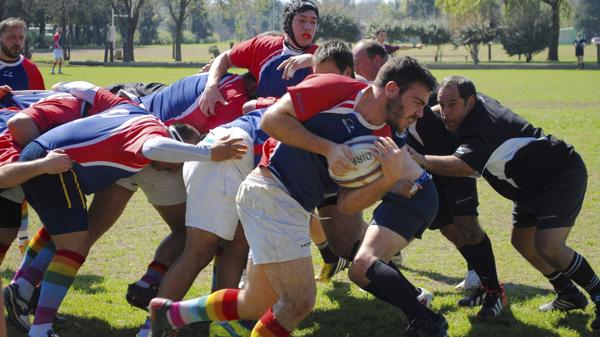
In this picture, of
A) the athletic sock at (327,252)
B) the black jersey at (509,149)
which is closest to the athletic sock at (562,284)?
the black jersey at (509,149)

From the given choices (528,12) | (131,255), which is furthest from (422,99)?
(528,12)

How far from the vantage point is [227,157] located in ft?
17.0

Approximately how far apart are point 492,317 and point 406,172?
173 cm

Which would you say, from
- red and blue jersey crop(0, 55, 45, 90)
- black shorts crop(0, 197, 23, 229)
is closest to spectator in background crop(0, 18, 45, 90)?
red and blue jersey crop(0, 55, 45, 90)

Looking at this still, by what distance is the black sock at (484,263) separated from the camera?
6125 millimetres

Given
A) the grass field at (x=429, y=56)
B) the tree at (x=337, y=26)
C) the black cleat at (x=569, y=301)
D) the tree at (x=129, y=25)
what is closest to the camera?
the black cleat at (x=569, y=301)

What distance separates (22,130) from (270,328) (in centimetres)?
232

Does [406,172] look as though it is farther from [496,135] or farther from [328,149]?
[496,135]

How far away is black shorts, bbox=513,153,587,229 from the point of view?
19.1 feet

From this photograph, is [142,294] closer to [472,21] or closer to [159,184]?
[159,184]

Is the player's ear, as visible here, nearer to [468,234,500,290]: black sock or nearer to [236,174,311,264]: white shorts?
[236,174,311,264]: white shorts

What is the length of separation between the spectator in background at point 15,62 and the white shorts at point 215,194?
11.6 feet

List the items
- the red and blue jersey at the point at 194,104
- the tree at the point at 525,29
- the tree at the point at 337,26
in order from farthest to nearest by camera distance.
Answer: the tree at the point at 337,26 → the tree at the point at 525,29 → the red and blue jersey at the point at 194,104

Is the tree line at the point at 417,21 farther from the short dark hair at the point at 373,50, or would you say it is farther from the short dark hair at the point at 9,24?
the short dark hair at the point at 373,50
